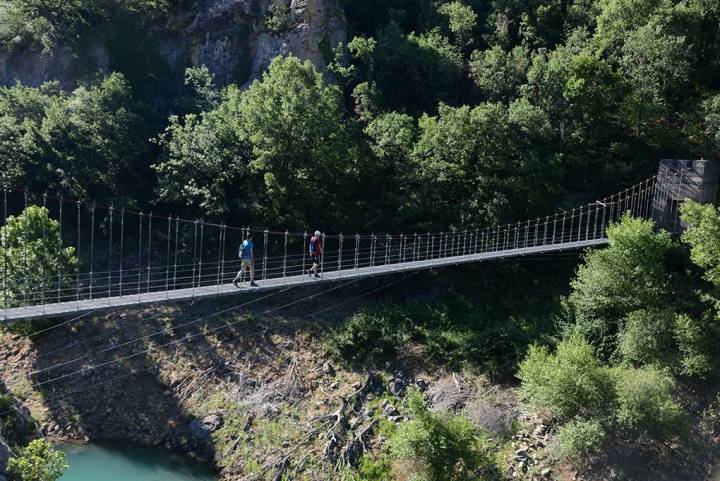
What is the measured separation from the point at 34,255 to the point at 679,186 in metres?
11.7

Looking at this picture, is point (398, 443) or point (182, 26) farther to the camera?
point (182, 26)

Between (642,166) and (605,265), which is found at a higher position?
(642,166)

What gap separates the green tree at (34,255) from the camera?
474 inches

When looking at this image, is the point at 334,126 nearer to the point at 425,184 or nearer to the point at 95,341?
the point at 425,184

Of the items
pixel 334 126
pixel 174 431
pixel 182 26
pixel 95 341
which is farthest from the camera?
pixel 182 26

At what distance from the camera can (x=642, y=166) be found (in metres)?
13.5

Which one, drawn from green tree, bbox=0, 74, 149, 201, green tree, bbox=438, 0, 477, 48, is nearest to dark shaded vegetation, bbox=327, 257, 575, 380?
green tree, bbox=0, 74, 149, 201

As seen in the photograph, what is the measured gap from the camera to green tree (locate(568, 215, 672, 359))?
34.3 feet

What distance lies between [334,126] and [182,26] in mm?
7882

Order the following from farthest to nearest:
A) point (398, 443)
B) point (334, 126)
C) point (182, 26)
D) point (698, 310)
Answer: point (182, 26) < point (334, 126) < point (698, 310) < point (398, 443)

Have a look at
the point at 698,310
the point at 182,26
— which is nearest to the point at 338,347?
the point at 698,310

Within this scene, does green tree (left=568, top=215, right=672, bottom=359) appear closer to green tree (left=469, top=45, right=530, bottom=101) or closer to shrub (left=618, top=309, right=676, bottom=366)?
shrub (left=618, top=309, right=676, bottom=366)

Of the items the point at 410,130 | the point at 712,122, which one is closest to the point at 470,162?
the point at 410,130

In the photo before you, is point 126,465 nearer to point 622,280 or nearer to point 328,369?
point 328,369
